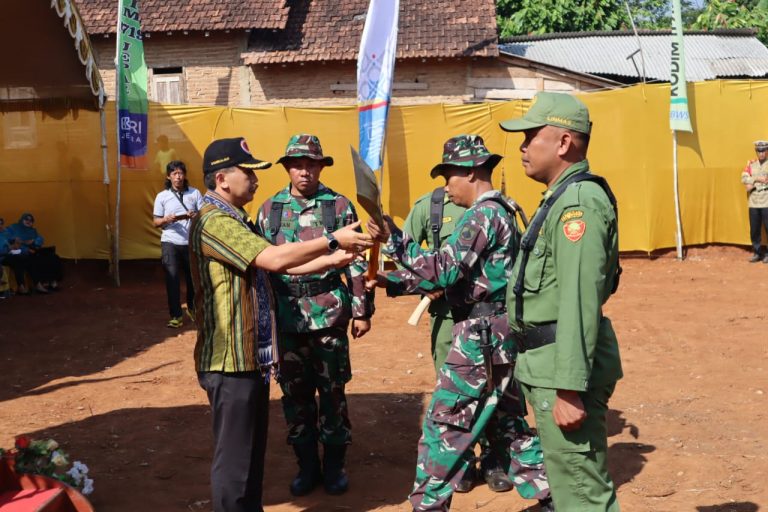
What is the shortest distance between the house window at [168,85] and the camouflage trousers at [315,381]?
15016 millimetres

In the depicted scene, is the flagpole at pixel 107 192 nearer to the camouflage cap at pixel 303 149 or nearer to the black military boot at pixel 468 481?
the camouflage cap at pixel 303 149

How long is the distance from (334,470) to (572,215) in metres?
2.77

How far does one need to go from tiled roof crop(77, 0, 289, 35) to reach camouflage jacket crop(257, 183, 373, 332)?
542 inches

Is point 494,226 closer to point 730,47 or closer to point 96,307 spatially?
point 96,307

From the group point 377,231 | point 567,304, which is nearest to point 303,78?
point 377,231

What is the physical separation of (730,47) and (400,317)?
1442 centimetres

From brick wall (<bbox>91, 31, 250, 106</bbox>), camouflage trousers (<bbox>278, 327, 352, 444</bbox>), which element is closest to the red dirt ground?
camouflage trousers (<bbox>278, 327, 352, 444</bbox>)

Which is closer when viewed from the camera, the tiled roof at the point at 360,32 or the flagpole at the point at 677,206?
the flagpole at the point at 677,206

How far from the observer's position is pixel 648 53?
68.2 ft

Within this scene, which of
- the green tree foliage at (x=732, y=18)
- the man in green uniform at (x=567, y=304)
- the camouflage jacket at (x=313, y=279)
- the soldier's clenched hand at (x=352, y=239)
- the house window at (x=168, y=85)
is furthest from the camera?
the green tree foliage at (x=732, y=18)

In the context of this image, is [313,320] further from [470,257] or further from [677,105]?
[677,105]

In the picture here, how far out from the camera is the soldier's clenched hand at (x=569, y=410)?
10.9 ft

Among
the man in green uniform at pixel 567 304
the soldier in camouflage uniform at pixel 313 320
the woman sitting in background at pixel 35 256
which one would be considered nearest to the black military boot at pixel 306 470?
the soldier in camouflage uniform at pixel 313 320

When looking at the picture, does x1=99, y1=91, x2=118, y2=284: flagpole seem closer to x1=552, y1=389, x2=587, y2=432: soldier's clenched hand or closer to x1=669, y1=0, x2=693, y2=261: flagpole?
x1=669, y1=0, x2=693, y2=261: flagpole
